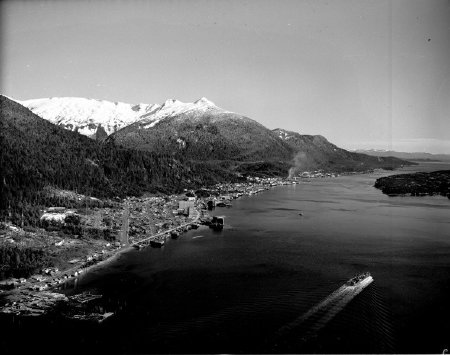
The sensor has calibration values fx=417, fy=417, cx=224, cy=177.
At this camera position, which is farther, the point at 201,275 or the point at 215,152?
the point at 215,152

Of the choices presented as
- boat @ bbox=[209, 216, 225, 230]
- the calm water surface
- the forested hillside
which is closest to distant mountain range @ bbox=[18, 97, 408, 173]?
the forested hillside

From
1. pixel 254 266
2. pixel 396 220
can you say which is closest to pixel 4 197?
pixel 254 266

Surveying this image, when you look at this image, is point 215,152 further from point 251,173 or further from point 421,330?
point 421,330

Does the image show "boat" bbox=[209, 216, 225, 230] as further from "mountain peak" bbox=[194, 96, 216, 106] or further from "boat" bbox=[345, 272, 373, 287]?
A: "mountain peak" bbox=[194, 96, 216, 106]

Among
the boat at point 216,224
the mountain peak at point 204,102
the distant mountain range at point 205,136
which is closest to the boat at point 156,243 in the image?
the boat at point 216,224

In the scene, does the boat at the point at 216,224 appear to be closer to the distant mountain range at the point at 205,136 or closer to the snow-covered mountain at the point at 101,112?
the distant mountain range at the point at 205,136

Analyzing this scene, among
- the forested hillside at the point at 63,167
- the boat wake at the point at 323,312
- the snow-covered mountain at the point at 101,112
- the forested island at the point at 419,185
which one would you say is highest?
the snow-covered mountain at the point at 101,112

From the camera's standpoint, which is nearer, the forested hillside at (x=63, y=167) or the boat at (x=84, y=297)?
the boat at (x=84, y=297)
